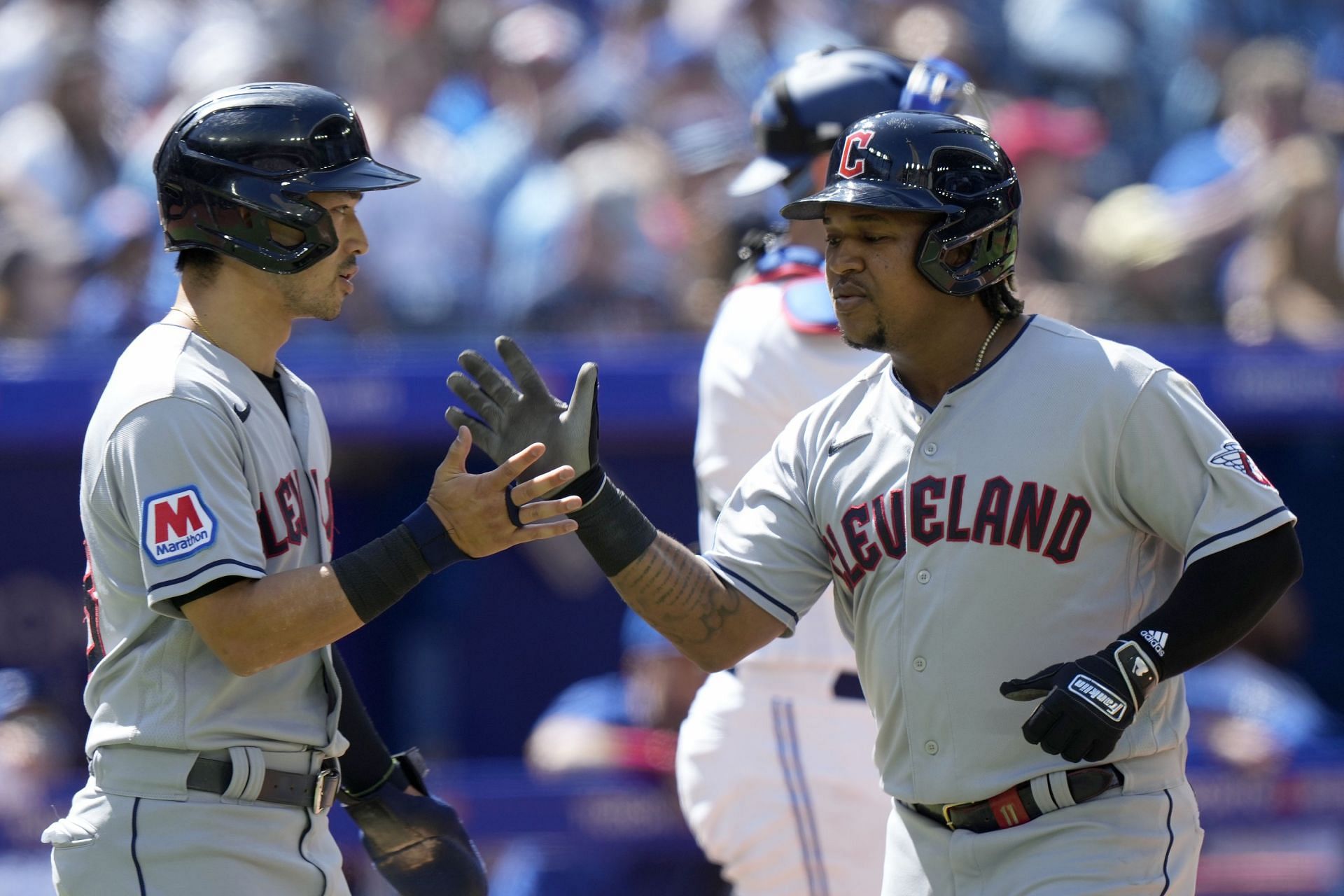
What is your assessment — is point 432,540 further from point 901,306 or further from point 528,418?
point 901,306

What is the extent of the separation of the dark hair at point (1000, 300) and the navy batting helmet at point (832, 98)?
2.84 ft

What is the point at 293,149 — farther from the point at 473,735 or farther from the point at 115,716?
the point at 473,735

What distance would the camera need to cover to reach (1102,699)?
2652mm

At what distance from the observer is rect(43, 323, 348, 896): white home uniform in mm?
2674

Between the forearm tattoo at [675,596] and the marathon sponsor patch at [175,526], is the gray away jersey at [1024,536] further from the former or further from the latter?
the marathon sponsor patch at [175,526]

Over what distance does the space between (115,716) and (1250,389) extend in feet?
13.8

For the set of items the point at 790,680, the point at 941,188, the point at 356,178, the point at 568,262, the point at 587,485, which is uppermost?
the point at 356,178

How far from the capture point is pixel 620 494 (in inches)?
121

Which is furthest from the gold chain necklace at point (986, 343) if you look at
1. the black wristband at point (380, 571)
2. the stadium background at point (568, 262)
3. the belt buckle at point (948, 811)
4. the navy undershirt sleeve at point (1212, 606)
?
the stadium background at point (568, 262)

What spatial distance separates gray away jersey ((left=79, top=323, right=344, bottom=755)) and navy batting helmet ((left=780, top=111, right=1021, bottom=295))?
3.38 ft

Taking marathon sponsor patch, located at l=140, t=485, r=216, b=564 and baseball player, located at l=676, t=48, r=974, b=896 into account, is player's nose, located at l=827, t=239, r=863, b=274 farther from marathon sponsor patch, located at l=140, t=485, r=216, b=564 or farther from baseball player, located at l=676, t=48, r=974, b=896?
marathon sponsor patch, located at l=140, t=485, r=216, b=564

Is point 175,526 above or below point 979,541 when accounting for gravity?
above

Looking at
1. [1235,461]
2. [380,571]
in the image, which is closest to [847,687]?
[1235,461]

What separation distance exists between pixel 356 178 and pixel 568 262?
379 centimetres
